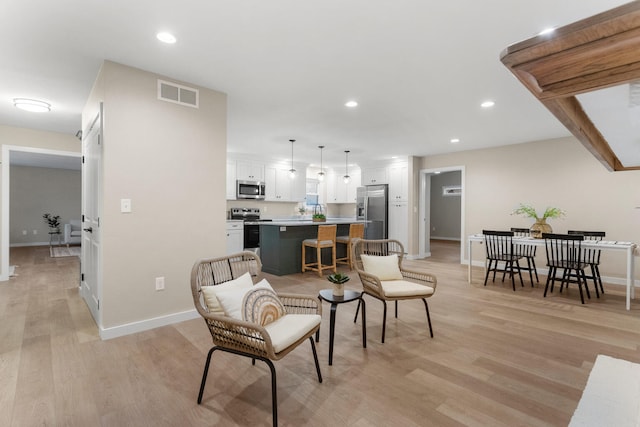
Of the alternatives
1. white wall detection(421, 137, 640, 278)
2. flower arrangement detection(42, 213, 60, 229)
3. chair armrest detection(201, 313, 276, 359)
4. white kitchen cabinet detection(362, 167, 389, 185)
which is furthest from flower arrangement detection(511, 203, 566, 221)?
flower arrangement detection(42, 213, 60, 229)

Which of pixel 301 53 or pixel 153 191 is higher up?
pixel 301 53

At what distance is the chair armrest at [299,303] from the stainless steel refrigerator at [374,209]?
561 cm

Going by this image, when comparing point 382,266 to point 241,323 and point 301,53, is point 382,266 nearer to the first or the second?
point 241,323

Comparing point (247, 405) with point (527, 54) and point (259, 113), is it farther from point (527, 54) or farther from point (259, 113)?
point (259, 113)

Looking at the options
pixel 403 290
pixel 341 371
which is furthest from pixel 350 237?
pixel 341 371

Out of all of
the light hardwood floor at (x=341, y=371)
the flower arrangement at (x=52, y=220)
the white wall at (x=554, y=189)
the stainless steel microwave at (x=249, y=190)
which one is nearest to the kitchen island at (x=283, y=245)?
the stainless steel microwave at (x=249, y=190)

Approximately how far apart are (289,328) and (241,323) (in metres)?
0.35

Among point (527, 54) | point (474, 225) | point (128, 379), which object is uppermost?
point (527, 54)

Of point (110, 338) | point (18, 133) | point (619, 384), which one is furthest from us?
point (18, 133)

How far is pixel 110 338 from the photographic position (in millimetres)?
2793

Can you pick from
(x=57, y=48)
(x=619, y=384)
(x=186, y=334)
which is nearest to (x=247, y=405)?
(x=186, y=334)

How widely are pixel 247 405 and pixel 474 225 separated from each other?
5.96 m

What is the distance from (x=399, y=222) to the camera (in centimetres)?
748

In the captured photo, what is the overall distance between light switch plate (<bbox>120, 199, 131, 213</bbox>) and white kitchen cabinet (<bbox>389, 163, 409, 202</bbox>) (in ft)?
19.2
